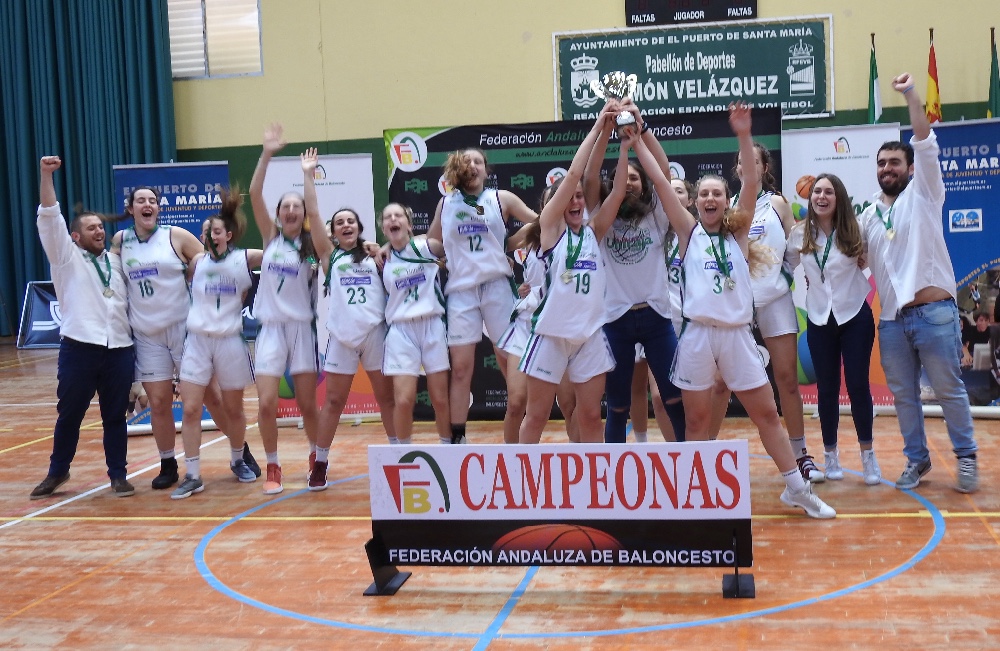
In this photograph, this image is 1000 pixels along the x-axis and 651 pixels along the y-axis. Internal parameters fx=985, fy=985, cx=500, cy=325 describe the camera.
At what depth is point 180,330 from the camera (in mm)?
6570

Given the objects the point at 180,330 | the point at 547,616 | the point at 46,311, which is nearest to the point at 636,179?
the point at 547,616

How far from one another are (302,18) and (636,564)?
12.8 meters

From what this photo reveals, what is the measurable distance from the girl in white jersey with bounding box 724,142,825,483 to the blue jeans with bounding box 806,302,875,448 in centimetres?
21

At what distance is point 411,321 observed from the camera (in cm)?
609

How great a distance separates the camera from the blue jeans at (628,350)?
520 centimetres

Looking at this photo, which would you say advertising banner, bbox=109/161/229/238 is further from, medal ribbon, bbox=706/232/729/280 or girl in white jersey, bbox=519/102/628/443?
medal ribbon, bbox=706/232/729/280

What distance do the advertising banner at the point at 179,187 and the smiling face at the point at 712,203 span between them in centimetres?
545

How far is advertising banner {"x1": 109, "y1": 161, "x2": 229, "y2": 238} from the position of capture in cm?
901

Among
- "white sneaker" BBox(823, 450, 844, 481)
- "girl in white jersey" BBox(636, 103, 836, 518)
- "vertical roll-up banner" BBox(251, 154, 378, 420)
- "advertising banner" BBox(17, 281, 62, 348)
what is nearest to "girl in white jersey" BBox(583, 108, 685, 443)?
"girl in white jersey" BBox(636, 103, 836, 518)

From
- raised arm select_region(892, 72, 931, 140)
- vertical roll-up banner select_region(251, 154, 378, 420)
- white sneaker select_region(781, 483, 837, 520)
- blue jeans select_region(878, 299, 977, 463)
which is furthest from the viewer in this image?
vertical roll-up banner select_region(251, 154, 378, 420)

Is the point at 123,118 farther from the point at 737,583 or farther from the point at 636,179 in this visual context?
the point at 737,583

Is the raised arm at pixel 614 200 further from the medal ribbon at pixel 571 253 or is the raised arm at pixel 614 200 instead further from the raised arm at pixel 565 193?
the medal ribbon at pixel 571 253

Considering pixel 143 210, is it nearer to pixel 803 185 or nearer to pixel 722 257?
pixel 722 257

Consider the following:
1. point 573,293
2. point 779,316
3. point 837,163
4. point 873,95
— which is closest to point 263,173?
point 573,293
